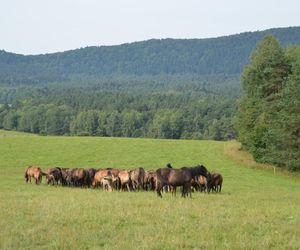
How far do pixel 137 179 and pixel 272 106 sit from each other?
25.7m

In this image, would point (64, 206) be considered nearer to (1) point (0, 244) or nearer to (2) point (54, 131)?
(1) point (0, 244)

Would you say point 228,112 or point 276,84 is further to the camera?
point 228,112

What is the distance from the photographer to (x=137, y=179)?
28.5 meters

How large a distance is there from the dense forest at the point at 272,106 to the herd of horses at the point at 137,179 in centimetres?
1732

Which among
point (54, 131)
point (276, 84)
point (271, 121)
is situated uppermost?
point (276, 84)

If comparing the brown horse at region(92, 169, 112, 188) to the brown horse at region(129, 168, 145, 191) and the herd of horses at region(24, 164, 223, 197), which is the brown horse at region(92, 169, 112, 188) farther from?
the brown horse at region(129, 168, 145, 191)

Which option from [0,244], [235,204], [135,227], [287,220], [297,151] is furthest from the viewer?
[297,151]

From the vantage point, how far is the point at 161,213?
656 inches

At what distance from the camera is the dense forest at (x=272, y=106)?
46.1 metres

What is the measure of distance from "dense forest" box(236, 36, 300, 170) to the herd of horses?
17324mm

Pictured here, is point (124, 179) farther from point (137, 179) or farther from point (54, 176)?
point (54, 176)

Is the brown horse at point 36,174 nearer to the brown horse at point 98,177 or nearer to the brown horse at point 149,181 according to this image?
the brown horse at point 98,177

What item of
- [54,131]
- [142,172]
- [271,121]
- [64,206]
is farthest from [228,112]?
[64,206]

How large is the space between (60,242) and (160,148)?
48.4 metres
